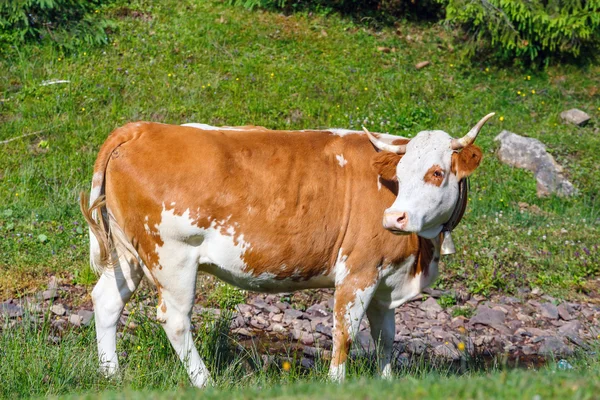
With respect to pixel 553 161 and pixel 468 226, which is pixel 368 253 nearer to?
pixel 468 226

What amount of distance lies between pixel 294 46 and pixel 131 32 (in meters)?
2.78

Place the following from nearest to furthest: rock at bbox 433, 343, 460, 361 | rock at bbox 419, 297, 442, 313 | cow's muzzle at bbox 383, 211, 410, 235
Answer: cow's muzzle at bbox 383, 211, 410, 235, rock at bbox 433, 343, 460, 361, rock at bbox 419, 297, 442, 313

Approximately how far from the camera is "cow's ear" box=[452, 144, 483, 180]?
19.4 feet

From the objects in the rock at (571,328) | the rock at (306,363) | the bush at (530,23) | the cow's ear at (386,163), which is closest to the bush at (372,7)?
the bush at (530,23)

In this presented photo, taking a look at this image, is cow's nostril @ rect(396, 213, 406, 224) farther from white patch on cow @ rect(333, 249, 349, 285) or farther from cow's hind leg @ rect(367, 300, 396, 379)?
cow's hind leg @ rect(367, 300, 396, 379)

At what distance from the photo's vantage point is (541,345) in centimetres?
791

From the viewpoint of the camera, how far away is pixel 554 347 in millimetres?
7781

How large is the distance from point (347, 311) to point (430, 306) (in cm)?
273

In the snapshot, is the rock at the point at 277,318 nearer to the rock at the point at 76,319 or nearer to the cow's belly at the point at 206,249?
the rock at the point at 76,319

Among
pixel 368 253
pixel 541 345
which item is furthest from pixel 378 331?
pixel 541 345

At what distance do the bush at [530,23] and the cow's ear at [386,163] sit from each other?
8.49 metres

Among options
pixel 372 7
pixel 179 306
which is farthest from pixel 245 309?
pixel 372 7

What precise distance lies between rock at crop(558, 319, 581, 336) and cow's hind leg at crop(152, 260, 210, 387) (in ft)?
12.8

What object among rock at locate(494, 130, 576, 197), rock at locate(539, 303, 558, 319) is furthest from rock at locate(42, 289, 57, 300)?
rock at locate(494, 130, 576, 197)
